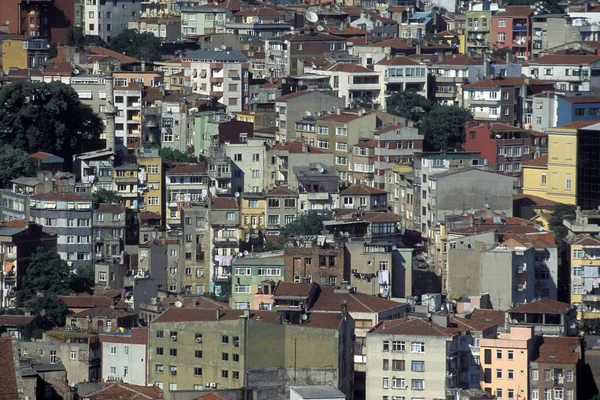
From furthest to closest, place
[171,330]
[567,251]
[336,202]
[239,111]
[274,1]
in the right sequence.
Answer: [274,1]
[239,111]
[336,202]
[567,251]
[171,330]

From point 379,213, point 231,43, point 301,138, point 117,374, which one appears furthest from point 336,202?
point 231,43

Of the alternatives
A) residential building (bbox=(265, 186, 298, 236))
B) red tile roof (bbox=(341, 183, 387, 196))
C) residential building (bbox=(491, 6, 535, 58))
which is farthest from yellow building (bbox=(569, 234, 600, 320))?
residential building (bbox=(491, 6, 535, 58))

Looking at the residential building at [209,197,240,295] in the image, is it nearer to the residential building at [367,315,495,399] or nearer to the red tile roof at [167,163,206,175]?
the red tile roof at [167,163,206,175]

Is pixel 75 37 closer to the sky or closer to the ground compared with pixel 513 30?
closer to the ground

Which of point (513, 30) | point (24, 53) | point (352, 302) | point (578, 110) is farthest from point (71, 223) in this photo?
point (513, 30)

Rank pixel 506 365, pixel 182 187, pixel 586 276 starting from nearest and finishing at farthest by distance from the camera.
Result: pixel 506 365 < pixel 586 276 < pixel 182 187

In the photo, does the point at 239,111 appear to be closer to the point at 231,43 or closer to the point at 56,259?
the point at 231,43

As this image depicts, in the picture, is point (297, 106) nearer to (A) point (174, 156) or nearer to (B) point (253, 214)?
(A) point (174, 156)
